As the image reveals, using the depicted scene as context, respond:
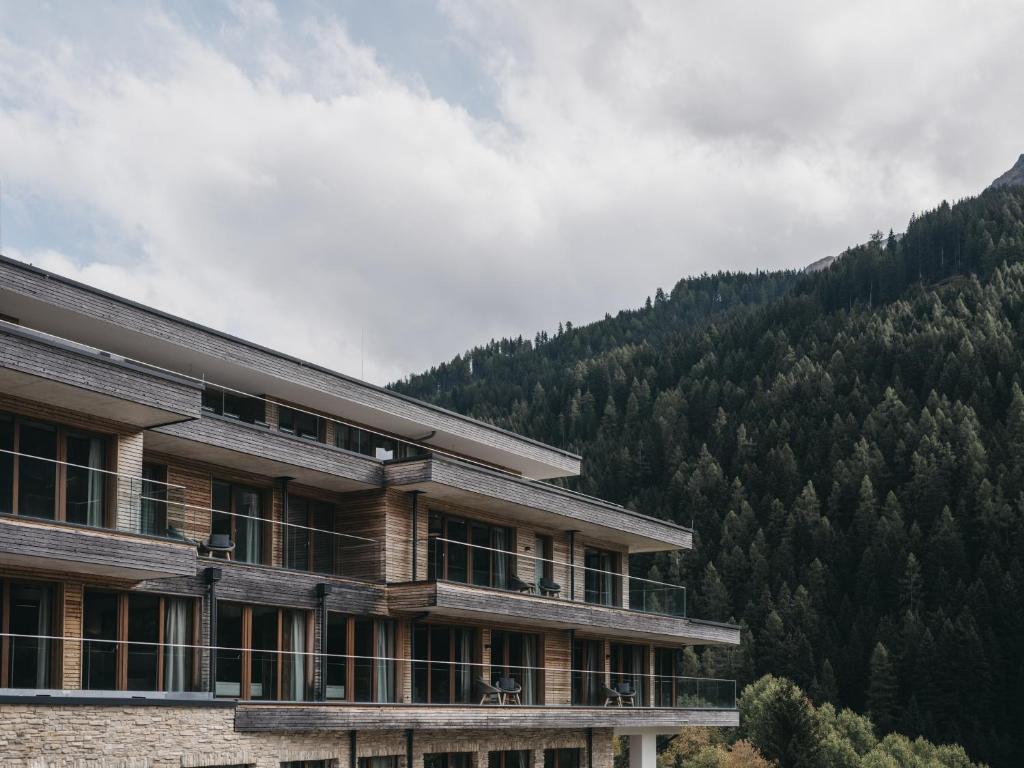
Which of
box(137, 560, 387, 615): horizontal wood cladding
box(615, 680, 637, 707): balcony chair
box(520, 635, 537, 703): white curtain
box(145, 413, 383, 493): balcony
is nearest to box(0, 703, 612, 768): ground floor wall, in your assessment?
box(137, 560, 387, 615): horizontal wood cladding

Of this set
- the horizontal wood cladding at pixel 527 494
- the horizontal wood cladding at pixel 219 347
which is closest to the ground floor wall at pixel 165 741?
the horizontal wood cladding at pixel 527 494

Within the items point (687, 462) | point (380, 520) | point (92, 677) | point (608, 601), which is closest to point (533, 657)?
point (608, 601)

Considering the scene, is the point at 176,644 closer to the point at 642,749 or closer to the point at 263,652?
the point at 263,652

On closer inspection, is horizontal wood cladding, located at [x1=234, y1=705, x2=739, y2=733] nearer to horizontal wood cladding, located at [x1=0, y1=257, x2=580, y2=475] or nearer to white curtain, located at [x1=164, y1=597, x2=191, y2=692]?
white curtain, located at [x1=164, y1=597, x2=191, y2=692]

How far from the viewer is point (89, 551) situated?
24.0 m

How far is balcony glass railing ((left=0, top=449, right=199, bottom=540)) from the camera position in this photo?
2402 centimetres

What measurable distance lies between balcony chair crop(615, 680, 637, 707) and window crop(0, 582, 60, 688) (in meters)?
21.9

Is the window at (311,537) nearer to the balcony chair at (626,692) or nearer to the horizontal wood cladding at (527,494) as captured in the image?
the horizontal wood cladding at (527,494)

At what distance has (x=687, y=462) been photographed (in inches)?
6511

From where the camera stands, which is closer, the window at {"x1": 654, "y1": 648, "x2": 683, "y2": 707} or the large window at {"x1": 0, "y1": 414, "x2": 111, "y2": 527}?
the large window at {"x1": 0, "y1": 414, "x2": 111, "y2": 527}

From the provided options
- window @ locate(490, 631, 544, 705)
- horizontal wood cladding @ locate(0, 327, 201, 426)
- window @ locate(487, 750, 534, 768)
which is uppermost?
horizontal wood cladding @ locate(0, 327, 201, 426)

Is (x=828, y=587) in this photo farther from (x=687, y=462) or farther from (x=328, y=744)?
(x=328, y=744)

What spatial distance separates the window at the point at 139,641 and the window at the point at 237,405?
5771mm

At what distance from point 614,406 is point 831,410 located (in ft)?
117
